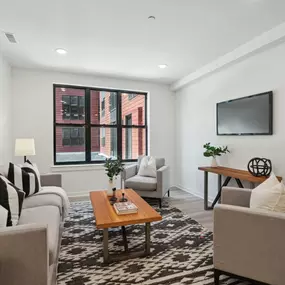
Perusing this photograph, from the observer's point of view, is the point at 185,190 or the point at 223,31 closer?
the point at 223,31

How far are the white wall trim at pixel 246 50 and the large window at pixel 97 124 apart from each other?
64.9 inches

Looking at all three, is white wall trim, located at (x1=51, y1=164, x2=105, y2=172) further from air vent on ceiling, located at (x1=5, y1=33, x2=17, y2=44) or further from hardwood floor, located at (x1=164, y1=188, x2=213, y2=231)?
air vent on ceiling, located at (x1=5, y1=33, x2=17, y2=44)

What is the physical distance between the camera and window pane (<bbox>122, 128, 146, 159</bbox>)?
5344 millimetres

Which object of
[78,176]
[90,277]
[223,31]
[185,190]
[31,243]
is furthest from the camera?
[185,190]

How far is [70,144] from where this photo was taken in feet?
16.0

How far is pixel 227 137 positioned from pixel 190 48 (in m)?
1.60

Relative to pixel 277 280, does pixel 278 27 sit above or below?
above

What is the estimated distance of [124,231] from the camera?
2697mm

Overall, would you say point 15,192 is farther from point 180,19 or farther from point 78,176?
point 78,176

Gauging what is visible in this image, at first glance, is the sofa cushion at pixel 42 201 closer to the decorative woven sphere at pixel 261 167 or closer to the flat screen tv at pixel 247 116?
the decorative woven sphere at pixel 261 167

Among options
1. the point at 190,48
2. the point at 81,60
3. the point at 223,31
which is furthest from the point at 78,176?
the point at 223,31

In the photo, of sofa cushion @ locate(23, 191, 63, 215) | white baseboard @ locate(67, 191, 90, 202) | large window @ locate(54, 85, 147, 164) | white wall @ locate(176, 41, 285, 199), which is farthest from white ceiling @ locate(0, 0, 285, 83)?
white baseboard @ locate(67, 191, 90, 202)

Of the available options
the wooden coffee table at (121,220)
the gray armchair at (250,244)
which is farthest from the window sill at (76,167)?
the gray armchair at (250,244)

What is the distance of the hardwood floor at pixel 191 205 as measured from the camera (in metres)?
3.29
